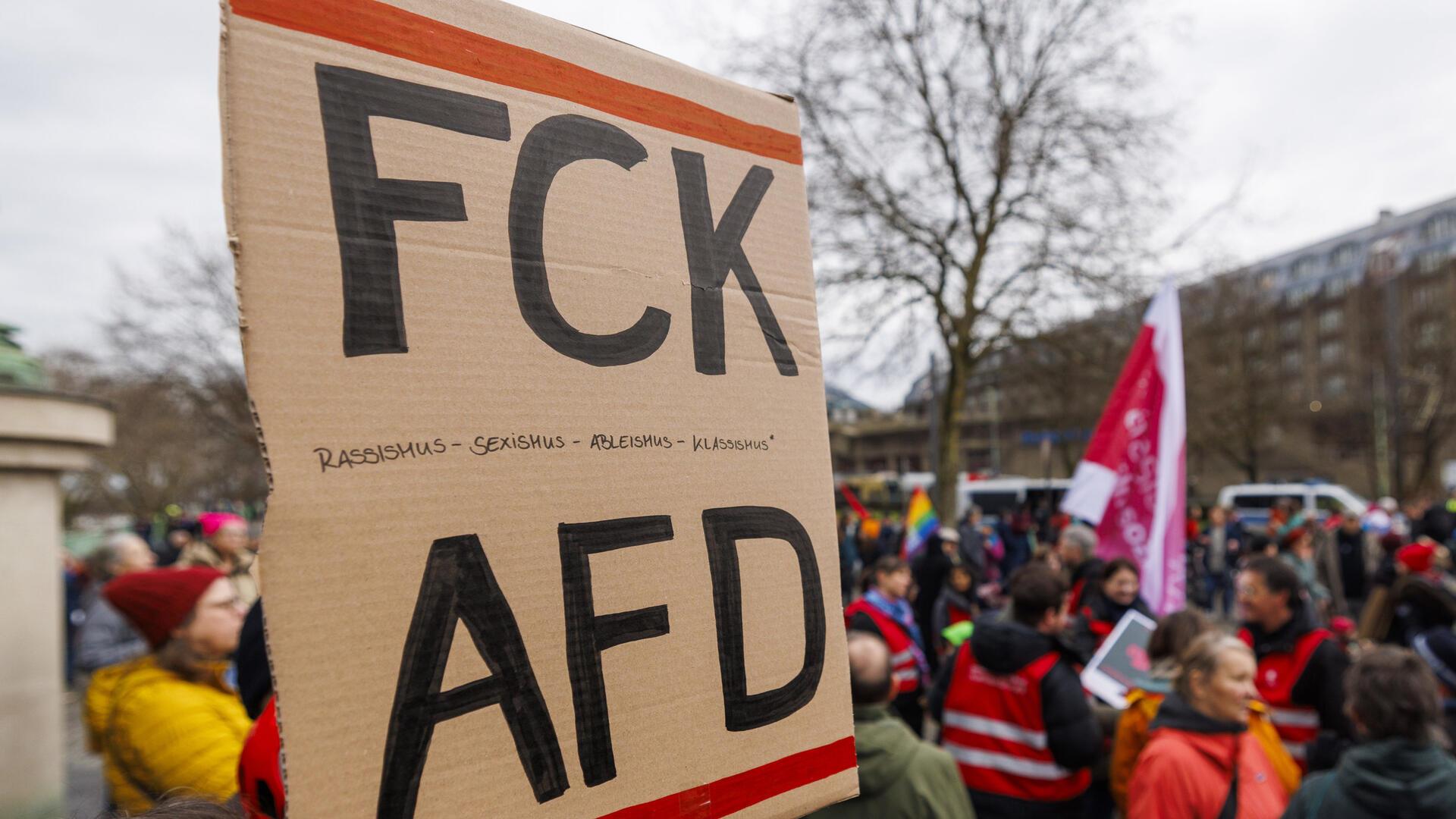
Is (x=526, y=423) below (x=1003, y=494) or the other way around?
the other way around

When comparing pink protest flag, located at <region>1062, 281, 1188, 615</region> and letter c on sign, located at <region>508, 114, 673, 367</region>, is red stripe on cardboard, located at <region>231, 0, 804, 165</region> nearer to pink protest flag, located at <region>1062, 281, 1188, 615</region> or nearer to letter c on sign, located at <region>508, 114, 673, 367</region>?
letter c on sign, located at <region>508, 114, 673, 367</region>

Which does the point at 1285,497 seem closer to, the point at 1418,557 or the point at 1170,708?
the point at 1418,557

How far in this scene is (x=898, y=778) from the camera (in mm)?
2514

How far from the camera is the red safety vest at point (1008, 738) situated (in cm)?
333

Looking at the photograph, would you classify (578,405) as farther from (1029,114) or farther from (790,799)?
(1029,114)

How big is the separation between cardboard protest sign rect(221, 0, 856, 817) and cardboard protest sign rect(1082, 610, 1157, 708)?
2584 mm

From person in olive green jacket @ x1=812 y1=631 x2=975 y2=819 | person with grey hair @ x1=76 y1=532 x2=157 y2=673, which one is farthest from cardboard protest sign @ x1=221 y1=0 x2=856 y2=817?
person with grey hair @ x1=76 y1=532 x2=157 y2=673

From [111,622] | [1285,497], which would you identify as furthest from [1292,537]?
[1285,497]

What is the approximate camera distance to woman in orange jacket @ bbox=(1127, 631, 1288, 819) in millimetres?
2518

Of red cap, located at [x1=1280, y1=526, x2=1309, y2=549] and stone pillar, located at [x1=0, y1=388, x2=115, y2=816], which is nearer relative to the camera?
stone pillar, located at [x1=0, y1=388, x2=115, y2=816]

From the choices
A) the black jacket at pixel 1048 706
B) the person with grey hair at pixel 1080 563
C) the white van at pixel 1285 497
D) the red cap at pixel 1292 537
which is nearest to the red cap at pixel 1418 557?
the person with grey hair at pixel 1080 563

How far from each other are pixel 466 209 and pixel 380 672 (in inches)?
21.7

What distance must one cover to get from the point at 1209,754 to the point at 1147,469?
231cm

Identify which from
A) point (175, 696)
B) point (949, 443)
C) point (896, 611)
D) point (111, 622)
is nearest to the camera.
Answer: point (175, 696)
